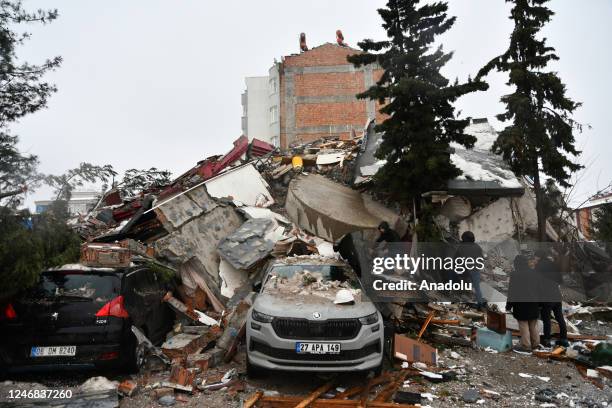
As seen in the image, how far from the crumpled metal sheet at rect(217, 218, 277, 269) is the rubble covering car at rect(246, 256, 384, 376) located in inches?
157

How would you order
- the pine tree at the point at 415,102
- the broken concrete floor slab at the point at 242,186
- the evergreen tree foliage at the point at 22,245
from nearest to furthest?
the evergreen tree foliage at the point at 22,245 → the pine tree at the point at 415,102 → the broken concrete floor slab at the point at 242,186

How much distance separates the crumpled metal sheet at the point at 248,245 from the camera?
9336 millimetres

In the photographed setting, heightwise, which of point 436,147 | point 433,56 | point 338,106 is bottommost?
point 436,147

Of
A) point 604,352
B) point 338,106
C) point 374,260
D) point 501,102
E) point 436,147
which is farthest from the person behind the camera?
point 338,106

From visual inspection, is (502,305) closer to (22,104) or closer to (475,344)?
(475,344)

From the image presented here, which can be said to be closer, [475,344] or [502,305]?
[475,344]

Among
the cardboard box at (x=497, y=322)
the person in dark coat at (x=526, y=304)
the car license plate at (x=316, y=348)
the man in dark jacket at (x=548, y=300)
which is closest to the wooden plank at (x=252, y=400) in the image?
the car license plate at (x=316, y=348)

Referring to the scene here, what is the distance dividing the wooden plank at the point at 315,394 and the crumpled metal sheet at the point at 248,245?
4624mm

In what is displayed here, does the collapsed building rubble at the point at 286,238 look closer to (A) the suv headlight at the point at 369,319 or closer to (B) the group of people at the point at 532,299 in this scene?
(B) the group of people at the point at 532,299

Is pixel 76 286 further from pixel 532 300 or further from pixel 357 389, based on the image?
pixel 532 300

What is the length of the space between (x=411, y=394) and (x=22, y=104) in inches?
295

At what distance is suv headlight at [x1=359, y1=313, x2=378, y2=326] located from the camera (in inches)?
193

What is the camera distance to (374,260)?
29.8 feet

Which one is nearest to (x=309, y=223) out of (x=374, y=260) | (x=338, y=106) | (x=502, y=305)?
(x=374, y=260)
